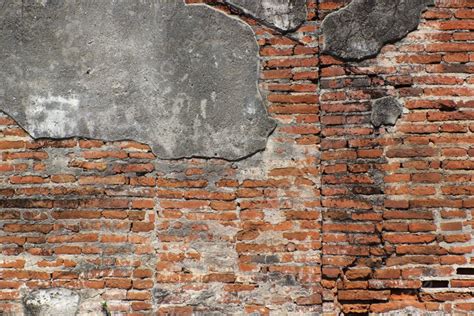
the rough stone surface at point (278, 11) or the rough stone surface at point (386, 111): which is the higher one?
the rough stone surface at point (278, 11)

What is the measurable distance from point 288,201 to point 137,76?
1.25 m

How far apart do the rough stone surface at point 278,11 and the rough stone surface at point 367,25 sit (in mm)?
176

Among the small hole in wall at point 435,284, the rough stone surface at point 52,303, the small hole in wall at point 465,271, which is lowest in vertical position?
the rough stone surface at point 52,303

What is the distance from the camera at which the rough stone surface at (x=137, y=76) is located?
Answer: 3.25 meters

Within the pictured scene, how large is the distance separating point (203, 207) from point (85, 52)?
4.13 feet

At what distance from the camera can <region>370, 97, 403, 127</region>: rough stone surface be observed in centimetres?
313

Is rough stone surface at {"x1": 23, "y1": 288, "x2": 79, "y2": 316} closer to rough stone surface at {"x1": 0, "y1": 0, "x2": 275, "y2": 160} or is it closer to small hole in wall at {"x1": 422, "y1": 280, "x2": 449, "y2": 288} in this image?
rough stone surface at {"x1": 0, "y1": 0, "x2": 275, "y2": 160}

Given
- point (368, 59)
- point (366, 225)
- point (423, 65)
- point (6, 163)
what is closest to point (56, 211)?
point (6, 163)

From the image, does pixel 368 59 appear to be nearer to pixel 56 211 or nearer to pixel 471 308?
pixel 471 308

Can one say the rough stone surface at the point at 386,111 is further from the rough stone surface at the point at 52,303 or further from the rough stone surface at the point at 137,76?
the rough stone surface at the point at 52,303

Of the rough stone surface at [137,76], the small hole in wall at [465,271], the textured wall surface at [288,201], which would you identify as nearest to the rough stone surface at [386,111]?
the textured wall surface at [288,201]

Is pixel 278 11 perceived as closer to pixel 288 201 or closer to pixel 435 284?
pixel 288 201

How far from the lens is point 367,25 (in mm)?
3170

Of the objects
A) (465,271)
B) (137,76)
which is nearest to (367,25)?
(137,76)
